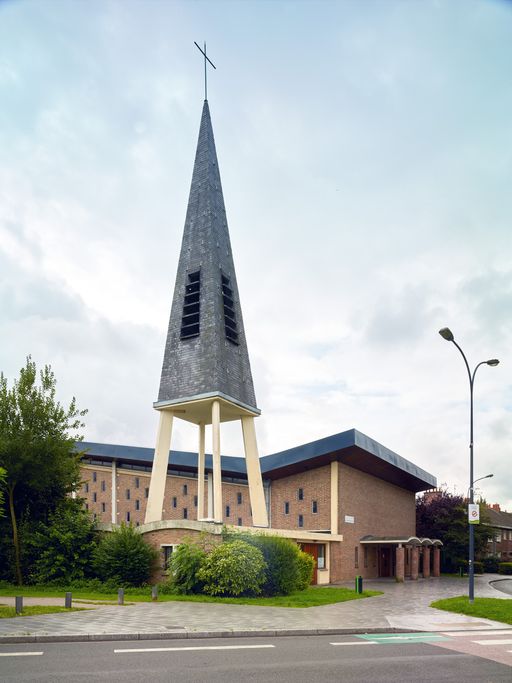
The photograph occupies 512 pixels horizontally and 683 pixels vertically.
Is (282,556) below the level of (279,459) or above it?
below

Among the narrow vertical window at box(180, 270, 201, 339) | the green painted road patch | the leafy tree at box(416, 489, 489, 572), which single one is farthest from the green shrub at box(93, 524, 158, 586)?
the leafy tree at box(416, 489, 489, 572)

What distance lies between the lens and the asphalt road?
9.81m

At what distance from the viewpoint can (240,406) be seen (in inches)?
1172

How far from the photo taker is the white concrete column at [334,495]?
117 feet

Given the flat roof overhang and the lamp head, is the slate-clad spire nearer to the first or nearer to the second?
the flat roof overhang

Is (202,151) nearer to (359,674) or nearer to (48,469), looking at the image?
(48,469)

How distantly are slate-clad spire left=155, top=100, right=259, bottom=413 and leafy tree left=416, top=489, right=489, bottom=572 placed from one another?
24608mm

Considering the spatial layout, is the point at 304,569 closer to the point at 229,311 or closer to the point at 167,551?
the point at 167,551

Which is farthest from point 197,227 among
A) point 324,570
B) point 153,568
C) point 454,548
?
point 454,548

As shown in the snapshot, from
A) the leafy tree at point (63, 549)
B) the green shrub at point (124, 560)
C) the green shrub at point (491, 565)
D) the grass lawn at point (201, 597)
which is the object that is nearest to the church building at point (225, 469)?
the green shrub at point (124, 560)

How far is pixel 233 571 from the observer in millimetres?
22297

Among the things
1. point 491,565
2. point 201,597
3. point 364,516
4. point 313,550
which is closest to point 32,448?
point 201,597

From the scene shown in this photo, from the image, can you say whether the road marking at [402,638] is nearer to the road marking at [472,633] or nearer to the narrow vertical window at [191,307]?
the road marking at [472,633]

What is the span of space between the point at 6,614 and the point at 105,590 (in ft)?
25.4
